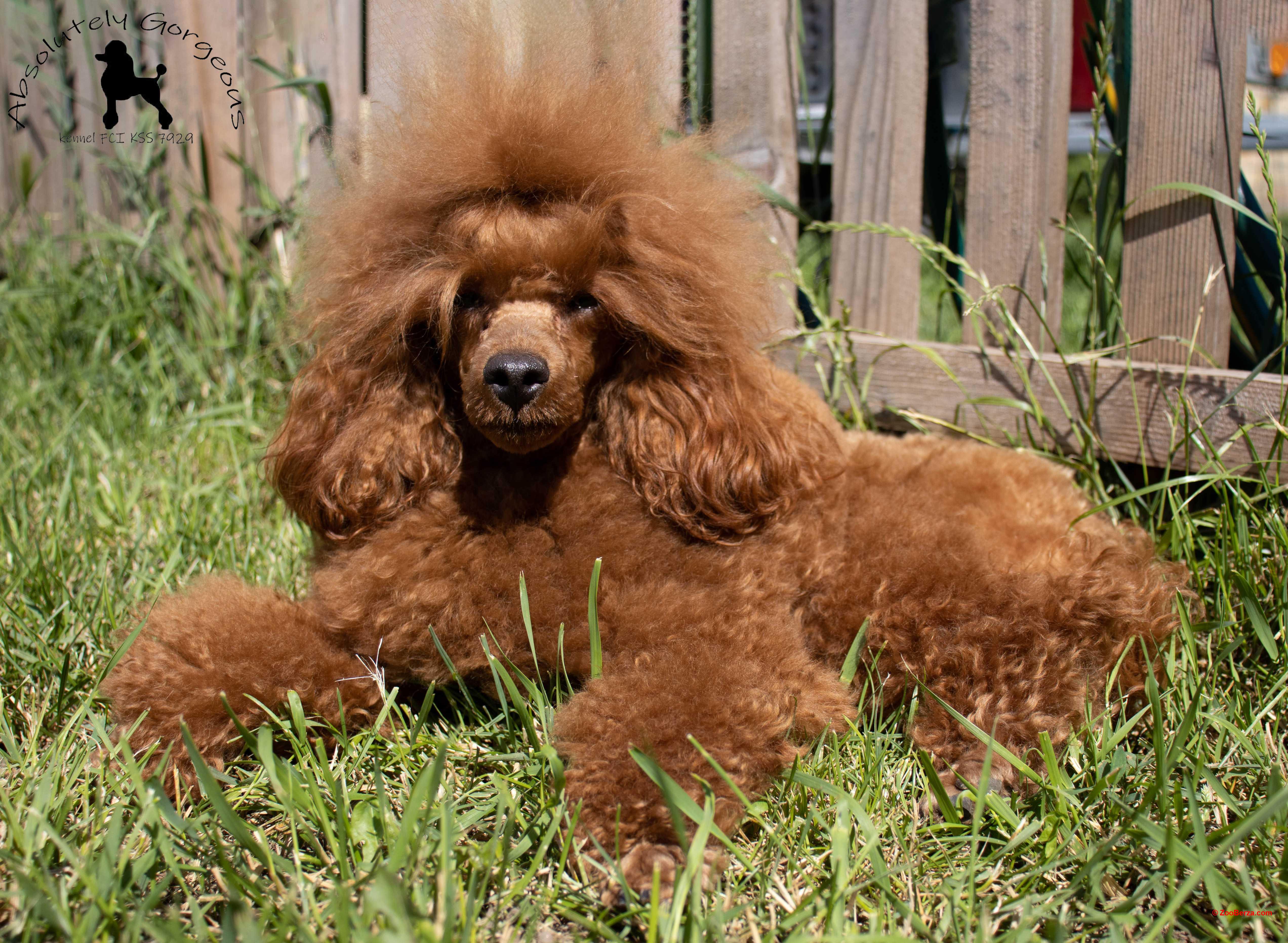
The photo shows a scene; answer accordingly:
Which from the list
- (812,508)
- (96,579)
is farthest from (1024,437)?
(96,579)

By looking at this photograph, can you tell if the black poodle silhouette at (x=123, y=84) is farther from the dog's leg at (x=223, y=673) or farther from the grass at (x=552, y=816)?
the dog's leg at (x=223, y=673)

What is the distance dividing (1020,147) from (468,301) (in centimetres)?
147

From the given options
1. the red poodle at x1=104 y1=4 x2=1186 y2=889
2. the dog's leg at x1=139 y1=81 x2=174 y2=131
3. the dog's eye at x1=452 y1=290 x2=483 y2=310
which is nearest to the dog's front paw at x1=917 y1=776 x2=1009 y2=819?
the red poodle at x1=104 y1=4 x2=1186 y2=889

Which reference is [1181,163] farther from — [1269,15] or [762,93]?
[762,93]

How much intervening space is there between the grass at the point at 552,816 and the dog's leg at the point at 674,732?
0.05 meters

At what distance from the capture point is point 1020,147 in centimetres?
227

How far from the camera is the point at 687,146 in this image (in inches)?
66.9

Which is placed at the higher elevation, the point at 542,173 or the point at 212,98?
the point at 212,98

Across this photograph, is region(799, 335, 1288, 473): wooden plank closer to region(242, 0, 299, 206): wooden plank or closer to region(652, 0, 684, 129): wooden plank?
region(652, 0, 684, 129): wooden plank

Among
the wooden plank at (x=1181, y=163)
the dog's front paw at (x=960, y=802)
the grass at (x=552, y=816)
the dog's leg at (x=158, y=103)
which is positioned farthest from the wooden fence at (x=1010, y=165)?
the dog's front paw at (x=960, y=802)

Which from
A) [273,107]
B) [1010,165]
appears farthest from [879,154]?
[273,107]

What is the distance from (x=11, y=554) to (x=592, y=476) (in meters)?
1.36

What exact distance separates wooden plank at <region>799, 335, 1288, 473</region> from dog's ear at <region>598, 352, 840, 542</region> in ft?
2.68

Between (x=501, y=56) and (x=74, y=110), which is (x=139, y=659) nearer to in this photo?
(x=501, y=56)
